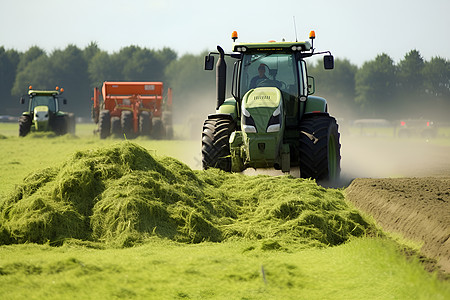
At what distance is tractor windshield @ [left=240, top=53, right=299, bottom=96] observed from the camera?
11602mm

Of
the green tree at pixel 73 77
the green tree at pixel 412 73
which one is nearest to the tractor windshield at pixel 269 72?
the green tree at pixel 412 73

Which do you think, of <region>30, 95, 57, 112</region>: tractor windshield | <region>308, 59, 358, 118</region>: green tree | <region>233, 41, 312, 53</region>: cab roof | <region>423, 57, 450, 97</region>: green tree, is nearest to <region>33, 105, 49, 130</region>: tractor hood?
<region>30, 95, 57, 112</region>: tractor windshield

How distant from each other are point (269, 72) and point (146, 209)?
5.14m

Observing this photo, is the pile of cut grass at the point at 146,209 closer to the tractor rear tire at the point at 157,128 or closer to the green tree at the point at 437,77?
the tractor rear tire at the point at 157,128

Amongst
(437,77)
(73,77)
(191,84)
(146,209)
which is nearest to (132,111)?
(146,209)

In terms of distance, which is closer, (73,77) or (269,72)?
(269,72)

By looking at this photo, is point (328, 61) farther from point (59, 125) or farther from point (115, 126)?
point (59, 125)

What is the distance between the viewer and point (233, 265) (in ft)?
19.5

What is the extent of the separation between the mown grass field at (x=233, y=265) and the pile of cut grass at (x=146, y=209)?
0.04 meters

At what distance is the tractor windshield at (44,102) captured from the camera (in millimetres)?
30344

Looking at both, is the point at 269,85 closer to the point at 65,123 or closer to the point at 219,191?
the point at 219,191

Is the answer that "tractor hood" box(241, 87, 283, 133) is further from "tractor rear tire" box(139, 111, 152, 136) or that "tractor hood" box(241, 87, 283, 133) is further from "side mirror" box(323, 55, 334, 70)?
"tractor rear tire" box(139, 111, 152, 136)

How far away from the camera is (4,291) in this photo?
5.08 metres

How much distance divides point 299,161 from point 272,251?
440 centimetres
